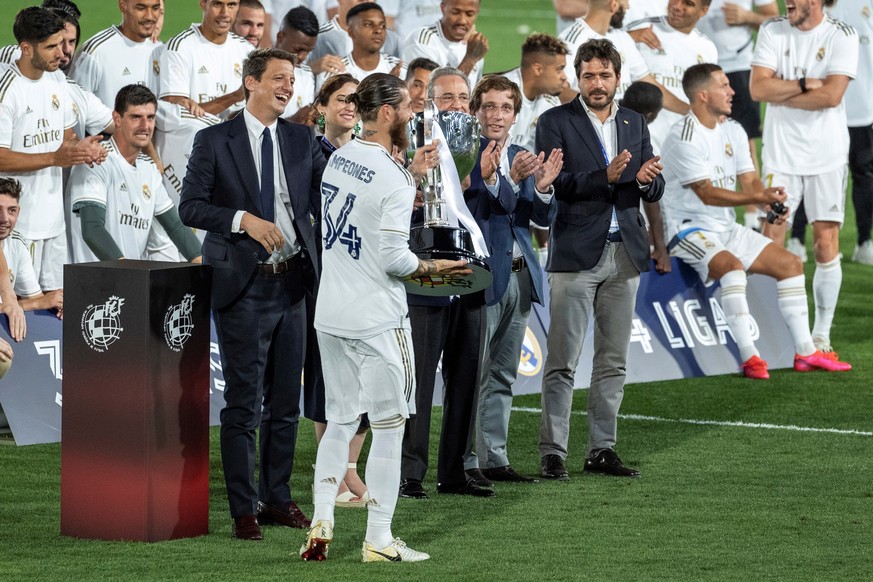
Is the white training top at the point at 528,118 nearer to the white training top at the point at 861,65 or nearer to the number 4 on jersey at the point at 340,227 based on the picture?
the white training top at the point at 861,65

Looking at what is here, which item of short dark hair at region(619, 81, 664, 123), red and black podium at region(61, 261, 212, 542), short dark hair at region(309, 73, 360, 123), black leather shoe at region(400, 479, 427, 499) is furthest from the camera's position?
short dark hair at region(619, 81, 664, 123)

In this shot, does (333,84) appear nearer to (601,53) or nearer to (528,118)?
(601,53)

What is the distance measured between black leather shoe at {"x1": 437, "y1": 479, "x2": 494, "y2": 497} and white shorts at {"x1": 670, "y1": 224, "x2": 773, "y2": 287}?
369 cm

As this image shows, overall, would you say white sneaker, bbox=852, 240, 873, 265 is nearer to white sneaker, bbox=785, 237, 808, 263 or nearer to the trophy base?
white sneaker, bbox=785, 237, 808, 263

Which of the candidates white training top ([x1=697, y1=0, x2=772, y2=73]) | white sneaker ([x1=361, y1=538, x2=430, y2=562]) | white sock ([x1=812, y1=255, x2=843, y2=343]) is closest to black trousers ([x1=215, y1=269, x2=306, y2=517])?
white sneaker ([x1=361, y1=538, x2=430, y2=562])

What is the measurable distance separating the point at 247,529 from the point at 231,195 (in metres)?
1.32

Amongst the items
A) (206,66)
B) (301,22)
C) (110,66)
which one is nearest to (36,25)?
(110,66)

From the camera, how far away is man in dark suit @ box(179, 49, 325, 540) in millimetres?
5867

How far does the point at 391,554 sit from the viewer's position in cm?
549

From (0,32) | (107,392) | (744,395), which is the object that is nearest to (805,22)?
(744,395)

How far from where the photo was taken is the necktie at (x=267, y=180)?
5.93 metres

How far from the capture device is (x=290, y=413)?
6.10 metres

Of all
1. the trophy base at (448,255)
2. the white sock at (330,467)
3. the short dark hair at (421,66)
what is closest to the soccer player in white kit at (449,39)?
the short dark hair at (421,66)

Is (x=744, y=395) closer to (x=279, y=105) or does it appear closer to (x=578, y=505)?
(x=578, y=505)
